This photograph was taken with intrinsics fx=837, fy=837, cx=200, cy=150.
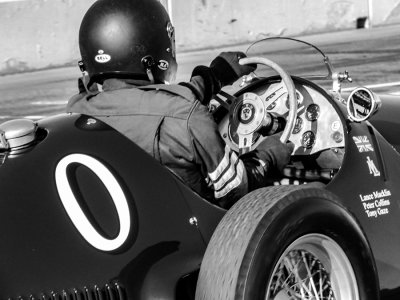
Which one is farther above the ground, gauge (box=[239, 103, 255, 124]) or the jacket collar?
the jacket collar

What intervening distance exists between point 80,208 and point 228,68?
3.93 feet

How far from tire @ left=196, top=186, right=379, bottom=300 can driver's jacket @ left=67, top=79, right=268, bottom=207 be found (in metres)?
0.26

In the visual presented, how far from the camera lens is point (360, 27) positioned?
1555cm

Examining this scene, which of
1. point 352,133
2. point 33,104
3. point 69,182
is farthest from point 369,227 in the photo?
point 33,104

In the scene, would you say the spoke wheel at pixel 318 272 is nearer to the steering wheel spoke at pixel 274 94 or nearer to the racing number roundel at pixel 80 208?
the racing number roundel at pixel 80 208

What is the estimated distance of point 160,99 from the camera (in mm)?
3488

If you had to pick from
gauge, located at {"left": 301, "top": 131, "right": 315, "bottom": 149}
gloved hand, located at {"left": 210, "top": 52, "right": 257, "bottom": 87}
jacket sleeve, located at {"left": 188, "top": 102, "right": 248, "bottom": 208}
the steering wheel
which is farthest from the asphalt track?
jacket sleeve, located at {"left": 188, "top": 102, "right": 248, "bottom": 208}

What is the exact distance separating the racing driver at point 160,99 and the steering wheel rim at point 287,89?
0.18 feet

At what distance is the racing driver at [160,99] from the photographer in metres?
3.46

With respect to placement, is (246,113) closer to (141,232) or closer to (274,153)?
(274,153)

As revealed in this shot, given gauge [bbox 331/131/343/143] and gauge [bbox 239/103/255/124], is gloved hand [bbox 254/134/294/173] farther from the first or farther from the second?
gauge [bbox 331/131/343/143]

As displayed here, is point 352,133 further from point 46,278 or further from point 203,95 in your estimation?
point 46,278

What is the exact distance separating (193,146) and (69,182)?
575 millimetres

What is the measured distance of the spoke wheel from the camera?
3.30 meters
